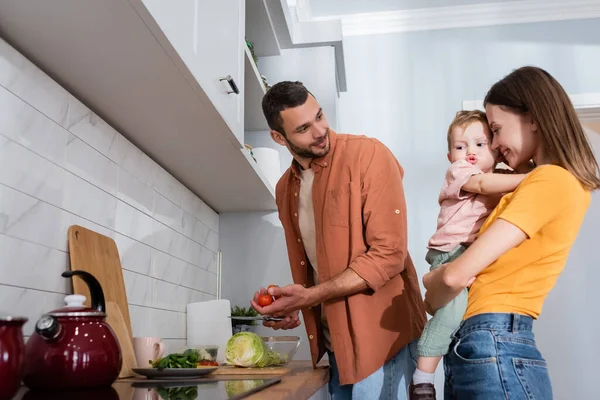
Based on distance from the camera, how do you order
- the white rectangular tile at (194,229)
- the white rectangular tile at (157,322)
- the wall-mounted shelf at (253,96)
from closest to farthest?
the white rectangular tile at (157,322)
the wall-mounted shelf at (253,96)
the white rectangular tile at (194,229)

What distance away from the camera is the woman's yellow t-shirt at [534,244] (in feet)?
3.82

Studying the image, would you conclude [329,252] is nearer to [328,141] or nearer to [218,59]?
[328,141]

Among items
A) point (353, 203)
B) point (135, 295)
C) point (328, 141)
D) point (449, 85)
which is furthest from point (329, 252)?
point (449, 85)

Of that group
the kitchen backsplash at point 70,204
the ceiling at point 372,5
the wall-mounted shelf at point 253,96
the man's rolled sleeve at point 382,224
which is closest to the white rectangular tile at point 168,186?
the kitchen backsplash at point 70,204

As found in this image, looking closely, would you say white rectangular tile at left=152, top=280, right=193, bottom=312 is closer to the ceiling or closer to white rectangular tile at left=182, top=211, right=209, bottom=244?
white rectangular tile at left=182, top=211, right=209, bottom=244

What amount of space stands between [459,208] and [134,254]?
938 millimetres

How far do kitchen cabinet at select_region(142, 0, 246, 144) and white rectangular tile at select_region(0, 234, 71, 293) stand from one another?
0.50 metres

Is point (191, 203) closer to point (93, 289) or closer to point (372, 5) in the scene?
point (93, 289)

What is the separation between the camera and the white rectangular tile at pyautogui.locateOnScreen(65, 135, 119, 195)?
54.8 inches

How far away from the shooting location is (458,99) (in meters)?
3.10

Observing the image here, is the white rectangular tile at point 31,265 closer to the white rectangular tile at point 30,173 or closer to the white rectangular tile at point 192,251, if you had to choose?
Result: the white rectangular tile at point 30,173

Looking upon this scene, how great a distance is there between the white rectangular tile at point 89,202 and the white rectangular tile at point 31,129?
7 centimetres

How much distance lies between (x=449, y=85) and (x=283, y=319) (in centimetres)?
178

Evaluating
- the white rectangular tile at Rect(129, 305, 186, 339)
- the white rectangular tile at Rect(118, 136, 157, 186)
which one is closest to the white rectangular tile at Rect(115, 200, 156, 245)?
the white rectangular tile at Rect(118, 136, 157, 186)
